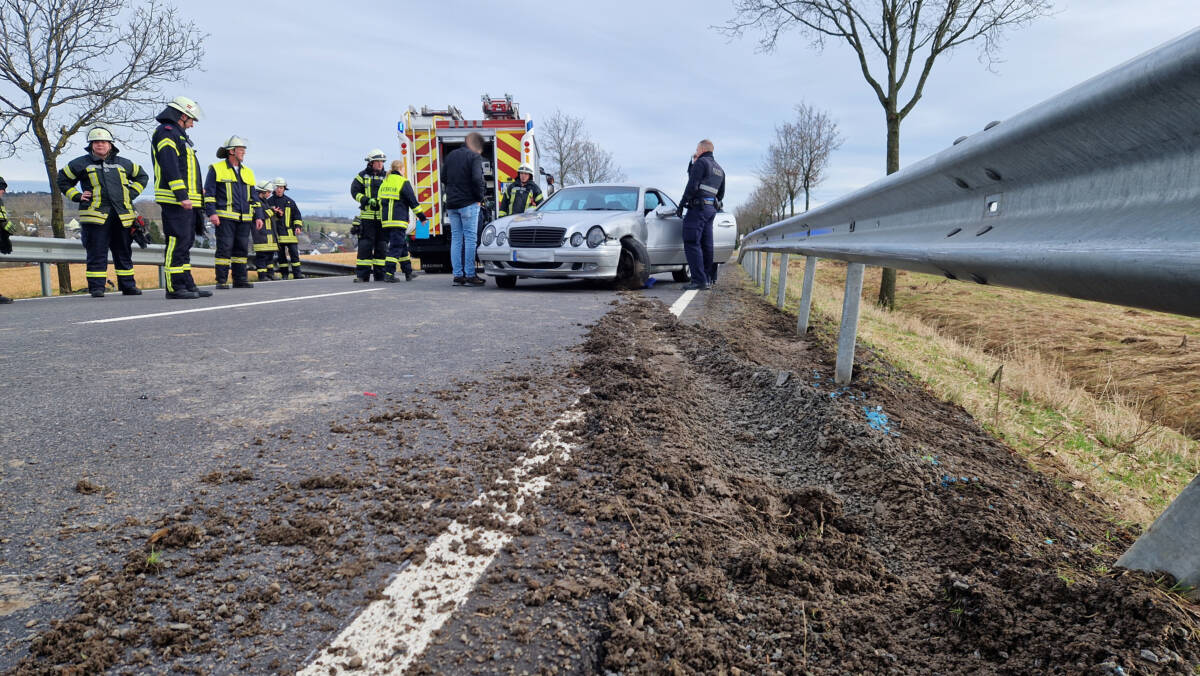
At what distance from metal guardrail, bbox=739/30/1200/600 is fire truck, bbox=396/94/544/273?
13249 millimetres

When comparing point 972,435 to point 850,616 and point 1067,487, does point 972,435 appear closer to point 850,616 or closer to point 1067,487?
point 1067,487

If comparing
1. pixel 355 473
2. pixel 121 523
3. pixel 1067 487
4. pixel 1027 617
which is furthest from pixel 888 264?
pixel 121 523

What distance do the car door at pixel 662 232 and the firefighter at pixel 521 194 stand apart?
3.42 meters

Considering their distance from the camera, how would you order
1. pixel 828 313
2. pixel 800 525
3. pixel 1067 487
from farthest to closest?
1. pixel 828 313
2. pixel 1067 487
3. pixel 800 525

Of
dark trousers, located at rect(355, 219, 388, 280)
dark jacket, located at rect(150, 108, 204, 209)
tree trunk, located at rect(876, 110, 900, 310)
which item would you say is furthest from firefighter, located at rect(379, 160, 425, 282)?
tree trunk, located at rect(876, 110, 900, 310)

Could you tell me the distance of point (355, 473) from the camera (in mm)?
2100

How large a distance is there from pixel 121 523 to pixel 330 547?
60cm

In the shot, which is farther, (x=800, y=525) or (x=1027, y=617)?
(x=800, y=525)

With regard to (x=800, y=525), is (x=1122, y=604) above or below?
above

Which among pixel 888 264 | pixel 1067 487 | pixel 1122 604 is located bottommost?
pixel 1067 487

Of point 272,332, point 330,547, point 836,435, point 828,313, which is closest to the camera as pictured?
point 330,547

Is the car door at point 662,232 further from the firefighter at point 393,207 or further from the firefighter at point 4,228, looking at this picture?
the firefighter at point 4,228

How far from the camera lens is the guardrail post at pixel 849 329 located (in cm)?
342

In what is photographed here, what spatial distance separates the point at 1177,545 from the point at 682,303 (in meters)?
6.38
